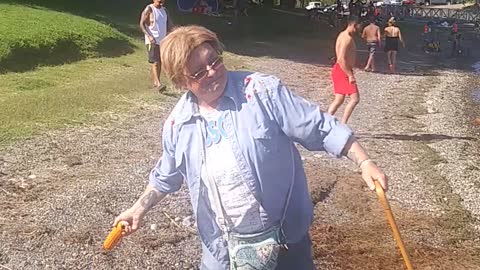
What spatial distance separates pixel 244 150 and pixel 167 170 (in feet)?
1.61

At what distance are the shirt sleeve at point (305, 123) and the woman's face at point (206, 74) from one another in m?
0.21

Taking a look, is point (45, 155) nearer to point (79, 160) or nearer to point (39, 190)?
point (79, 160)

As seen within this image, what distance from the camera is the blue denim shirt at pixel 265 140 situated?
3.12 metres

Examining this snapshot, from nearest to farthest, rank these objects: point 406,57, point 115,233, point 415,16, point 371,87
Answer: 1. point 115,233
2. point 371,87
3. point 406,57
4. point 415,16

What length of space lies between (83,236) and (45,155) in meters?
2.72

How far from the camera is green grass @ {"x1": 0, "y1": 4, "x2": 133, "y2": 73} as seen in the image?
49.6 feet

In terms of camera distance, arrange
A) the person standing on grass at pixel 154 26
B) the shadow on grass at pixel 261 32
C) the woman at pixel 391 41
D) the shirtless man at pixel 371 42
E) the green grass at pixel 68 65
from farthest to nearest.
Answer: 1. the shadow on grass at pixel 261 32
2. the woman at pixel 391 41
3. the shirtless man at pixel 371 42
4. the person standing on grass at pixel 154 26
5. the green grass at pixel 68 65

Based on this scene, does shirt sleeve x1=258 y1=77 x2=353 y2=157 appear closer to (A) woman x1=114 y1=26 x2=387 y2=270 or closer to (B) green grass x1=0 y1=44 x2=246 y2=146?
(A) woman x1=114 y1=26 x2=387 y2=270

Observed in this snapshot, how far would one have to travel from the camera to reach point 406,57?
27297mm

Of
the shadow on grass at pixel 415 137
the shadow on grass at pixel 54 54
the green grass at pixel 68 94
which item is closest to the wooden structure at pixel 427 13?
the shadow on grass at pixel 54 54

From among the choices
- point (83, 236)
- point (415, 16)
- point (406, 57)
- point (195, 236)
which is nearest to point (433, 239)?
point (195, 236)

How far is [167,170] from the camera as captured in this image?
11.4 ft

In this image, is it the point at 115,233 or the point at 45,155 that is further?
the point at 45,155

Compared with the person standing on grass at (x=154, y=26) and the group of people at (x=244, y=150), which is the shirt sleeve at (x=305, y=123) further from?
the person standing on grass at (x=154, y=26)
